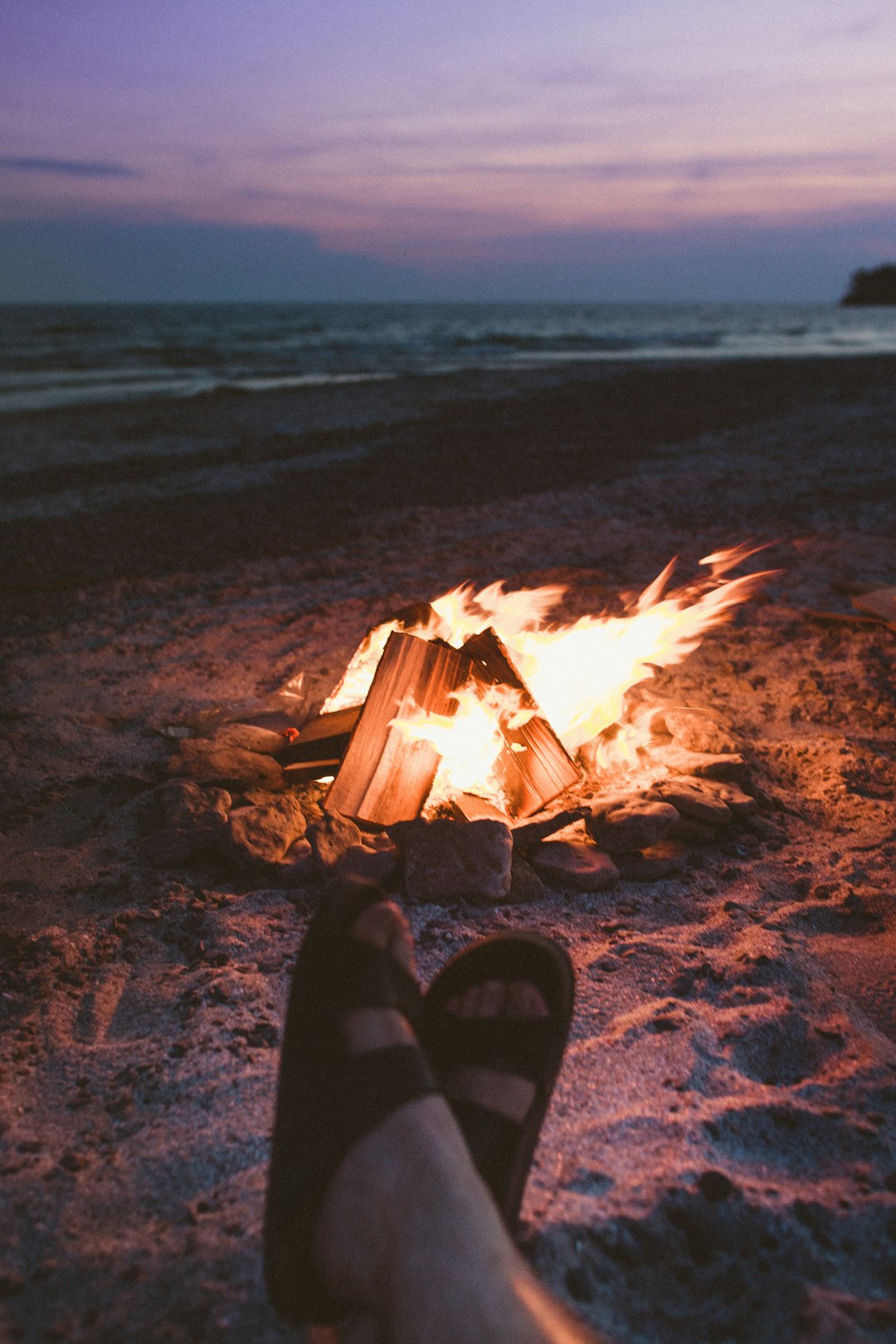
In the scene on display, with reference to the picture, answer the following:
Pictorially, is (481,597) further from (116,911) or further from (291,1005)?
(291,1005)

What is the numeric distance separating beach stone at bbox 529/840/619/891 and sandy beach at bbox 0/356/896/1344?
0.06 m

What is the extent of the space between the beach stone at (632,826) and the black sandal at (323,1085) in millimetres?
1363

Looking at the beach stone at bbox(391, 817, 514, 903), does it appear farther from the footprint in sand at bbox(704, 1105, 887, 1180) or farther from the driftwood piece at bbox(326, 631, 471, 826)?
the footprint in sand at bbox(704, 1105, 887, 1180)

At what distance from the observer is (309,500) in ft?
29.2

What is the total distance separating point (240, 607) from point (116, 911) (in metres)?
3.31

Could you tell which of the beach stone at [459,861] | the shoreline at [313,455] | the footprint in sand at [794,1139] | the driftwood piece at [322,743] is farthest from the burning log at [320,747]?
the shoreline at [313,455]

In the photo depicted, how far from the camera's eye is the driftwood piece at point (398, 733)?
304cm

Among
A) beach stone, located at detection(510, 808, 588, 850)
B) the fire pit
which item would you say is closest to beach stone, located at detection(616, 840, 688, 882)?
the fire pit

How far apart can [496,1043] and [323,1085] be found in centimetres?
40

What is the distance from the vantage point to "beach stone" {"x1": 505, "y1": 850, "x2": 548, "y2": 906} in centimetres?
276

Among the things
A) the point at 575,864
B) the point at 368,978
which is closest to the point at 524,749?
the point at 575,864

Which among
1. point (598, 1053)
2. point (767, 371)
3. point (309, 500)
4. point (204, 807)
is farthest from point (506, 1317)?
point (767, 371)

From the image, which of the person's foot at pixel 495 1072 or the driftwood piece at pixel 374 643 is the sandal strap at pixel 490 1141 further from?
the driftwood piece at pixel 374 643

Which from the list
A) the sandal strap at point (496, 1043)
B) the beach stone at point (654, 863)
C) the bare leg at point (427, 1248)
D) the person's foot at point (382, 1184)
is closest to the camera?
the bare leg at point (427, 1248)
